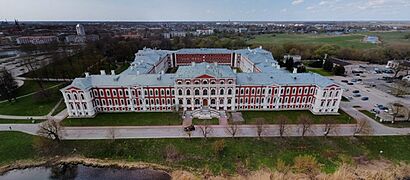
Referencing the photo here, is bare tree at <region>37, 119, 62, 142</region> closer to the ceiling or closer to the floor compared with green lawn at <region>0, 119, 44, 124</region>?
closer to the ceiling

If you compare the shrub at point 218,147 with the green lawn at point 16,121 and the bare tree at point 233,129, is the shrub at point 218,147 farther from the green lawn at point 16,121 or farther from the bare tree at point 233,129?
the green lawn at point 16,121

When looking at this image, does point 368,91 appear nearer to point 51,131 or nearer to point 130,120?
point 130,120

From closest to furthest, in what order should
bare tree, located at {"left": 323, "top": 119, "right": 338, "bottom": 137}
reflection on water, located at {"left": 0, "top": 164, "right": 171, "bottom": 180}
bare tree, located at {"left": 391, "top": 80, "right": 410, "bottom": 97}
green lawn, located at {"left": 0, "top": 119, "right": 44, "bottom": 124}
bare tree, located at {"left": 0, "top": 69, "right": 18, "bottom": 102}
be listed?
reflection on water, located at {"left": 0, "top": 164, "right": 171, "bottom": 180}
bare tree, located at {"left": 323, "top": 119, "right": 338, "bottom": 137}
green lawn, located at {"left": 0, "top": 119, "right": 44, "bottom": 124}
bare tree, located at {"left": 0, "top": 69, "right": 18, "bottom": 102}
bare tree, located at {"left": 391, "top": 80, "right": 410, "bottom": 97}

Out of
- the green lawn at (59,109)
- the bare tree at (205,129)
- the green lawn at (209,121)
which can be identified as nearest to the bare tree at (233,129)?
the green lawn at (209,121)

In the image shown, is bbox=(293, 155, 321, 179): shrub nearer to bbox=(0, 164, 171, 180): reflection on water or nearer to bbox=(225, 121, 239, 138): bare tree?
bbox=(225, 121, 239, 138): bare tree

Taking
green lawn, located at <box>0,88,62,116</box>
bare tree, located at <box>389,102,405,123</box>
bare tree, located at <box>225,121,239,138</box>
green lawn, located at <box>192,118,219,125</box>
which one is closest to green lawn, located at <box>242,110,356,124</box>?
bare tree, located at <box>225,121,239,138</box>
